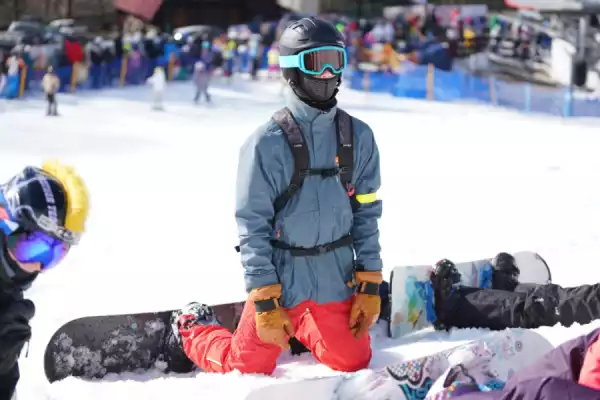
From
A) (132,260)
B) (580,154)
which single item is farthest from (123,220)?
(580,154)

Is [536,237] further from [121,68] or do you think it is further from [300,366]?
[121,68]

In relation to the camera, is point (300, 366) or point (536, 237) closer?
point (300, 366)

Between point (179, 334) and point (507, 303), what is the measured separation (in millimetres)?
1642

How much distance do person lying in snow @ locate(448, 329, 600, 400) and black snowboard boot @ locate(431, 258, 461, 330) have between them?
1.45 m

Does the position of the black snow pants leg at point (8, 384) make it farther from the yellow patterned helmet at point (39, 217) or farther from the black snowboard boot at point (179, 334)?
the black snowboard boot at point (179, 334)

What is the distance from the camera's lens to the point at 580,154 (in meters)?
11.6

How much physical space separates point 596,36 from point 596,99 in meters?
5.62

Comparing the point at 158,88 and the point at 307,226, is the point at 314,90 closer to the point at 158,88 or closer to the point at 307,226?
the point at 307,226

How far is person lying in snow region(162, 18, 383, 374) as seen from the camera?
12.2 feet

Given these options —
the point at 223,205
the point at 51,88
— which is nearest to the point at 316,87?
the point at 223,205

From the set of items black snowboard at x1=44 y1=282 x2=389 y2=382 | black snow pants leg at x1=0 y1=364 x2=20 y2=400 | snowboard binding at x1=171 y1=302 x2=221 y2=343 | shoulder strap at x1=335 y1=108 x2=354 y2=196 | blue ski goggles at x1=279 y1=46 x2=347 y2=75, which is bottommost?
black snowboard at x1=44 y1=282 x2=389 y2=382

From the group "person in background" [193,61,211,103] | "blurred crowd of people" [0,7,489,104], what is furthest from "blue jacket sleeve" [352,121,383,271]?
"person in background" [193,61,211,103]

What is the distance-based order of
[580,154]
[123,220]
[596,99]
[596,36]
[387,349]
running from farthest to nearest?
[596,36] < [596,99] < [580,154] < [123,220] < [387,349]

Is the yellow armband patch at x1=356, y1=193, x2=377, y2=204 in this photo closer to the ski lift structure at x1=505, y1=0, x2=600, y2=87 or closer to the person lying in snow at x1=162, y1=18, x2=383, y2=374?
the person lying in snow at x1=162, y1=18, x2=383, y2=374
